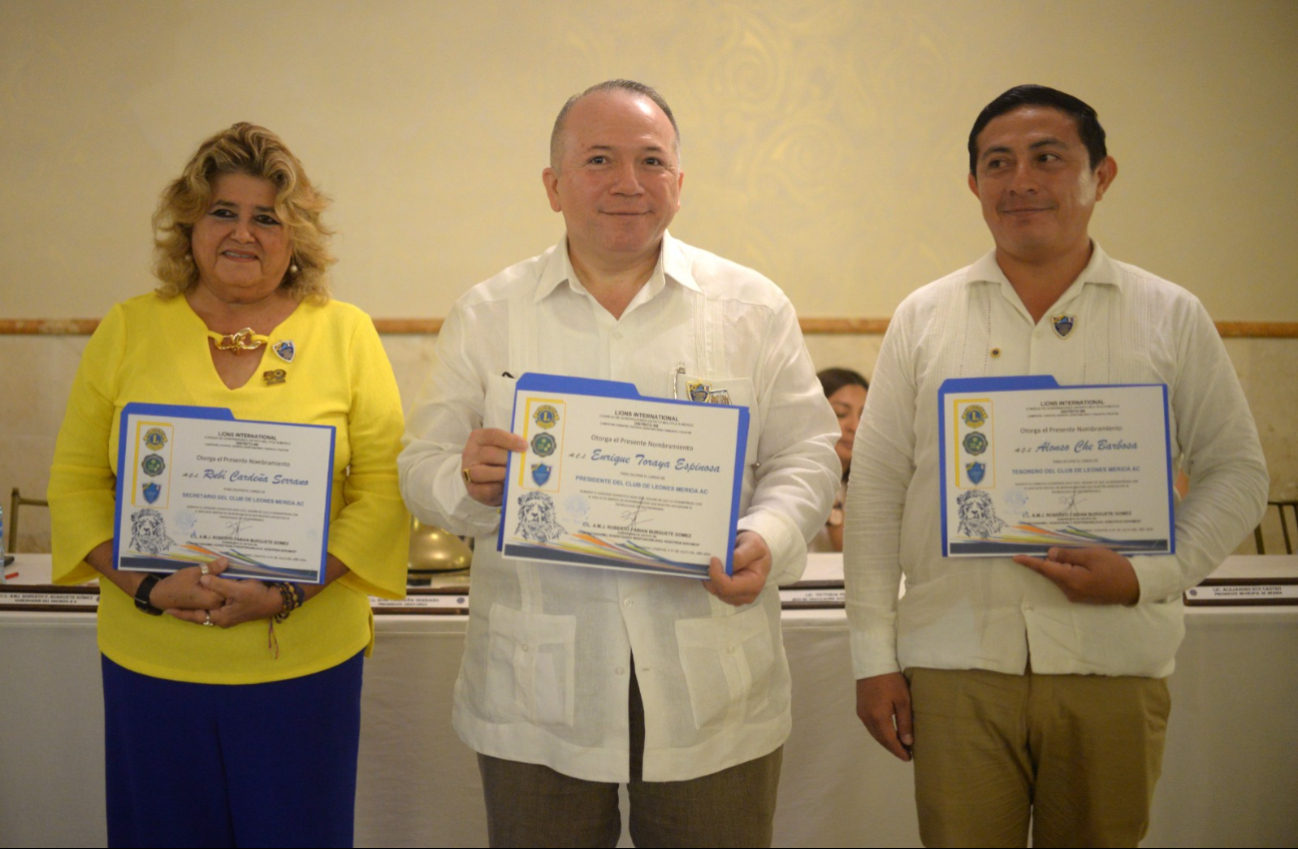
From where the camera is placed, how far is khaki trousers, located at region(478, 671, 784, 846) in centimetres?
164

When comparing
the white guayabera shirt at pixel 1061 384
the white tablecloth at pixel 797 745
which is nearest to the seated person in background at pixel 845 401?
Result: the white tablecloth at pixel 797 745

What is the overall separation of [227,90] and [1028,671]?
11.5ft

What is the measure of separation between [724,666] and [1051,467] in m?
0.62

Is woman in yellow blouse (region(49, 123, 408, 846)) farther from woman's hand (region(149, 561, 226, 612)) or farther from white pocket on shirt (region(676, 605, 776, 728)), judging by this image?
white pocket on shirt (region(676, 605, 776, 728))

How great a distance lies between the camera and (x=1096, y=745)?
1577 millimetres

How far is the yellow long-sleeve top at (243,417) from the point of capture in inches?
70.6

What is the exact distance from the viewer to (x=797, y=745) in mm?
2461

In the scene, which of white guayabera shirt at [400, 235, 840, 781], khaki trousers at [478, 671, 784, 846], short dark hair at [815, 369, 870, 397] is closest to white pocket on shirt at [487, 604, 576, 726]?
white guayabera shirt at [400, 235, 840, 781]

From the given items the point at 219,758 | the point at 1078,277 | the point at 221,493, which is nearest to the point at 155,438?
the point at 221,493

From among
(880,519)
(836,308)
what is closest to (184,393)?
(880,519)

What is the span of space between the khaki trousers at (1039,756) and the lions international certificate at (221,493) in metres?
1.12

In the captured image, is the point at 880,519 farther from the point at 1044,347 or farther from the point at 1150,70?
the point at 1150,70
